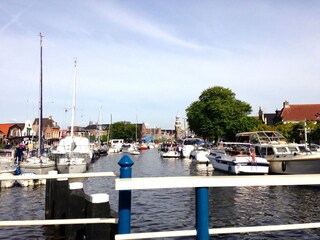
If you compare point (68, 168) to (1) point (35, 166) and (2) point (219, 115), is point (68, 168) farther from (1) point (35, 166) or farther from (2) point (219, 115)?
(2) point (219, 115)

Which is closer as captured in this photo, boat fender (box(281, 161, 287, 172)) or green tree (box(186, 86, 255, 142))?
boat fender (box(281, 161, 287, 172))

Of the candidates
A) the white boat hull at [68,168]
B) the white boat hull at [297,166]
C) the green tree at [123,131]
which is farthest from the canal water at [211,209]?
the green tree at [123,131]

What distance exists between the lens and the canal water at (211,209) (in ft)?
41.9

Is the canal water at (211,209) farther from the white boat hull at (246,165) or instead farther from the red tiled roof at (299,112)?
the red tiled roof at (299,112)

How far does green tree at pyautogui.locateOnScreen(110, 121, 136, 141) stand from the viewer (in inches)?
6339

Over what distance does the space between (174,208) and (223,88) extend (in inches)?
2741

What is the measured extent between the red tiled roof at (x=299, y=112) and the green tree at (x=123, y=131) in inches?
3418

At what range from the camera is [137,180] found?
3576mm

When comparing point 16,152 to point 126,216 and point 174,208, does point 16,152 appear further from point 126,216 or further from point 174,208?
point 126,216

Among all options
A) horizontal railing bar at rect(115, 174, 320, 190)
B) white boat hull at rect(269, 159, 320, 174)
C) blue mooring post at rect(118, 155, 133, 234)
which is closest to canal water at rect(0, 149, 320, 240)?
white boat hull at rect(269, 159, 320, 174)

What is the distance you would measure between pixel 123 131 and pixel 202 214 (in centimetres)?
15920

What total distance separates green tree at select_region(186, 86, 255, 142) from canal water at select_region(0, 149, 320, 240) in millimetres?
51812

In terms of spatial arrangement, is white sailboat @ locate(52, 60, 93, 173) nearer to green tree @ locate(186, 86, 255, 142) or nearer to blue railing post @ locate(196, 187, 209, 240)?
blue railing post @ locate(196, 187, 209, 240)

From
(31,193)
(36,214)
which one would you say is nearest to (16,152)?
(31,193)
